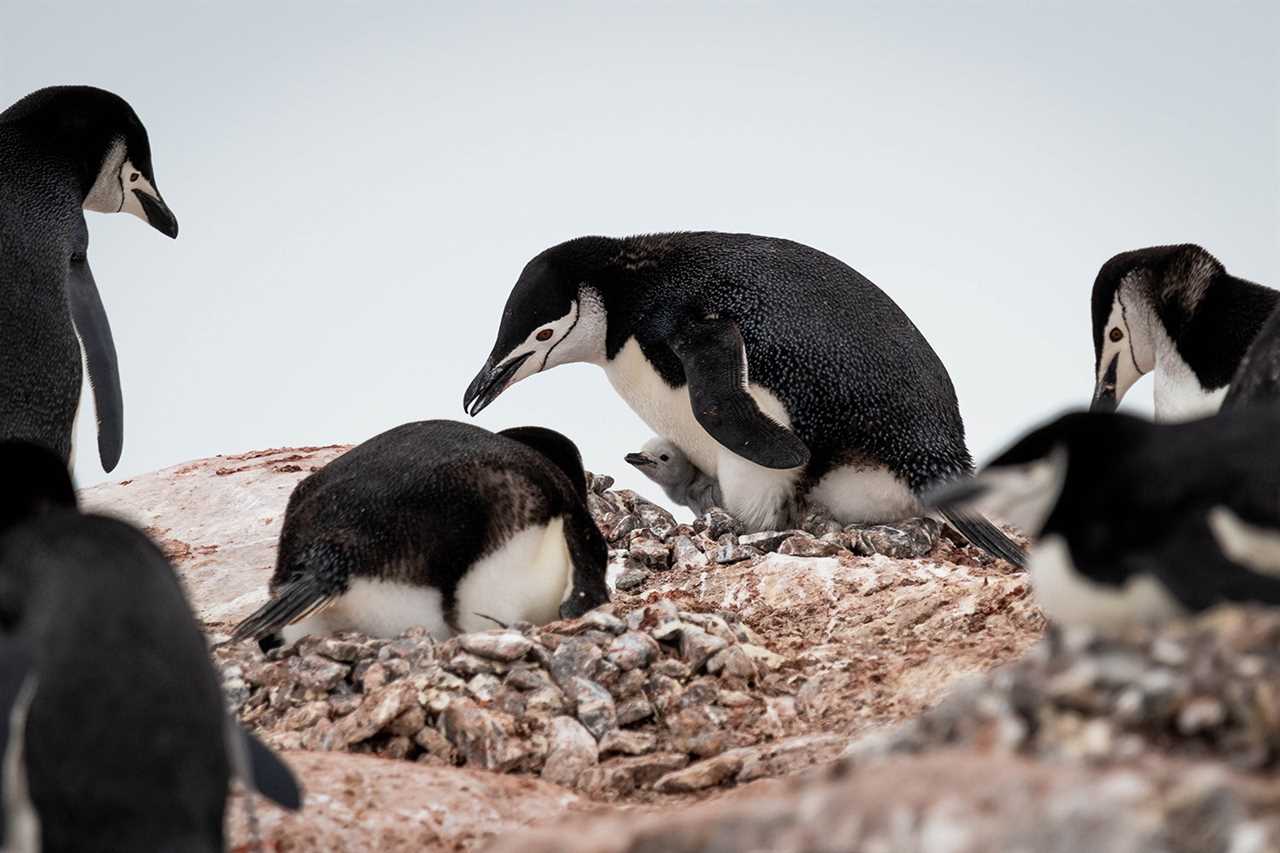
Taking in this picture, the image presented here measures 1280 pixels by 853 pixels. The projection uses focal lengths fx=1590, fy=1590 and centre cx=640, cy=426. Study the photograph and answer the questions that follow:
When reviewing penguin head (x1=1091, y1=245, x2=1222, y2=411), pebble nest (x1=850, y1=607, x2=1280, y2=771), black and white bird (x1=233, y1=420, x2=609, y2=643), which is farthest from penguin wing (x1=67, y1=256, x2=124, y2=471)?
pebble nest (x1=850, y1=607, x2=1280, y2=771)

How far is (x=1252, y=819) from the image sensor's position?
4.59 ft

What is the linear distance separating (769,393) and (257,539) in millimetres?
1821

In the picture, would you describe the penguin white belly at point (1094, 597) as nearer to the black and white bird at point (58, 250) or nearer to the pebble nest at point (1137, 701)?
the pebble nest at point (1137, 701)

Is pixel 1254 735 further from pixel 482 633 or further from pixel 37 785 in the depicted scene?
pixel 482 633

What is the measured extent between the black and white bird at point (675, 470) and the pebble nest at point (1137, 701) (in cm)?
403

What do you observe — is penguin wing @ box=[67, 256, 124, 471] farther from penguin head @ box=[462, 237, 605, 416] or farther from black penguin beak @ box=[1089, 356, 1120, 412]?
black penguin beak @ box=[1089, 356, 1120, 412]

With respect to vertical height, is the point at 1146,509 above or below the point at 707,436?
above

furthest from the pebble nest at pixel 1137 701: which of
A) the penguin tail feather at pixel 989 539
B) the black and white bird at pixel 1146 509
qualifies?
the penguin tail feather at pixel 989 539

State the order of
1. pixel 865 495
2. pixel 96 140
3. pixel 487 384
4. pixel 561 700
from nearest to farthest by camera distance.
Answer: pixel 561 700, pixel 865 495, pixel 96 140, pixel 487 384

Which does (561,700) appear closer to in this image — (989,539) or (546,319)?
(989,539)

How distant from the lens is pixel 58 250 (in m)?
4.97

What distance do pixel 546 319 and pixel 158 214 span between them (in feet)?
5.02

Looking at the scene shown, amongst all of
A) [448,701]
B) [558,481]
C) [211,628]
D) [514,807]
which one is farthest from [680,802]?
[211,628]

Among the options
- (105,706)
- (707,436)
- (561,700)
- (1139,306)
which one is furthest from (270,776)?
(1139,306)
